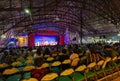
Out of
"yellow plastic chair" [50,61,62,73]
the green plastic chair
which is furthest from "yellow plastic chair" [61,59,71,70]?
the green plastic chair

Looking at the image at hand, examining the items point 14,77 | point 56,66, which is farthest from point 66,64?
point 14,77

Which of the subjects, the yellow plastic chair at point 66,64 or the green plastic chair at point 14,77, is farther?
the yellow plastic chair at point 66,64

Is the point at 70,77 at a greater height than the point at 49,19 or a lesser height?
lesser

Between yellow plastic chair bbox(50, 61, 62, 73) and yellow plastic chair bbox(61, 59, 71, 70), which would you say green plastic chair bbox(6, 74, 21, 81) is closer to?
yellow plastic chair bbox(50, 61, 62, 73)

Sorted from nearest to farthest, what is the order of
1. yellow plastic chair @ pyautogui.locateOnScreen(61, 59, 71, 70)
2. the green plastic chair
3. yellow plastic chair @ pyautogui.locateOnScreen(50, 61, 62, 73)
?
the green plastic chair < yellow plastic chair @ pyautogui.locateOnScreen(50, 61, 62, 73) < yellow plastic chair @ pyautogui.locateOnScreen(61, 59, 71, 70)

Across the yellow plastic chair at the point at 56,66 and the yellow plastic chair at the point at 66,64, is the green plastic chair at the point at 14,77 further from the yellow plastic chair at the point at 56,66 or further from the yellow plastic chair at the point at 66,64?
the yellow plastic chair at the point at 66,64

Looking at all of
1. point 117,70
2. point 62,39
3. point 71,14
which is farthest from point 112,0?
point 62,39

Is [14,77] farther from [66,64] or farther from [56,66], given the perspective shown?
[66,64]

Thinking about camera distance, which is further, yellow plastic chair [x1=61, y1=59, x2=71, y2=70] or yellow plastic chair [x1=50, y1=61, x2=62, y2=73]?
yellow plastic chair [x1=61, y1=59, x2=71, y2=70]

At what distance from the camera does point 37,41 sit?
36.1m

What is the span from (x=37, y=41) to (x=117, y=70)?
28.3m

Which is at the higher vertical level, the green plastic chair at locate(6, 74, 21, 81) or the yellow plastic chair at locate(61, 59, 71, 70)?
Result: the yellow plastic chair at locate(61, 59, 71, 70)

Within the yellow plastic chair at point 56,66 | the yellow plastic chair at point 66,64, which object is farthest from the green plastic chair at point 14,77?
the yellow plastic chair at point 66,64

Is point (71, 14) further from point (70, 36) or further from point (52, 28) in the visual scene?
point (70, 36)
